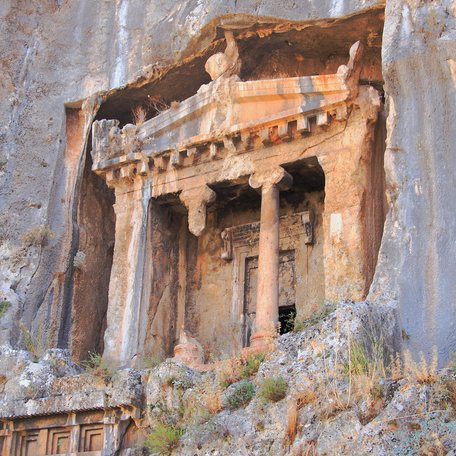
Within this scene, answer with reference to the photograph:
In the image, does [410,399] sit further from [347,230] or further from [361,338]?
[347,230]

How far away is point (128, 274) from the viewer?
1337cm

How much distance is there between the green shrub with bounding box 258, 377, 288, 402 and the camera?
741 cm

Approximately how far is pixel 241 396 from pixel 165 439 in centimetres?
90

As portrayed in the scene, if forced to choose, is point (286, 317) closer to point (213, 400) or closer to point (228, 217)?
point (228, 217)

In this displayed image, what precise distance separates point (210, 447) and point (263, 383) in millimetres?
747

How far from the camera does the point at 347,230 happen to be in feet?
37.9

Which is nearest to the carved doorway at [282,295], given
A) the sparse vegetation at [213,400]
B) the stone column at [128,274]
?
the stone column at [128,274]

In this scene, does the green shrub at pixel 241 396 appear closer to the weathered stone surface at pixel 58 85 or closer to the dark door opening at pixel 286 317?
the dark door opening at pixel 286 317

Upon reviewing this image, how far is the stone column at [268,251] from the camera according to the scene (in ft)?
38.8

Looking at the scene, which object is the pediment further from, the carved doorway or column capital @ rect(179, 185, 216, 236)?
the carved doorway

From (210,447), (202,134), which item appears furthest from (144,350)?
(210,447)

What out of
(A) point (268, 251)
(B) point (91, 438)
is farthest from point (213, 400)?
(A) point (268, 251)

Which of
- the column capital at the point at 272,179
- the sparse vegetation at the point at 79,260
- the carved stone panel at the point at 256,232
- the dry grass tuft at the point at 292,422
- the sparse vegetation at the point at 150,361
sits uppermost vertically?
the column capital at the point at 272,179

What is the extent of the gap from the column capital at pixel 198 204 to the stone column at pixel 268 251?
0.80m
